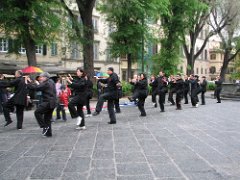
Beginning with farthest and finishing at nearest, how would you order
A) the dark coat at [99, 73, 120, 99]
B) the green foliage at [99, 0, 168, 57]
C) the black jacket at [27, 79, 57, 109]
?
1. the green foliage at [99, 0, 168, 57]
2. the dark coat at [99, 73, 120, 99]
3. the black jacket at [27, 79, 57, 109]

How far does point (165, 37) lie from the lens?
36125 mm

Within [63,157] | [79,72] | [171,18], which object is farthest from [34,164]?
[171,18]

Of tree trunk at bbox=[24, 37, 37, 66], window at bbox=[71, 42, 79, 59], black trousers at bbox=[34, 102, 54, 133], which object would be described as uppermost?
window at bbox=[71, 42, 79, 59]

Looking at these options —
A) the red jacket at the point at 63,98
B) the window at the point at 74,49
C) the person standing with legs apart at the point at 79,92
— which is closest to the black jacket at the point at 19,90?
the person standing with legs apart at the point at 79,92

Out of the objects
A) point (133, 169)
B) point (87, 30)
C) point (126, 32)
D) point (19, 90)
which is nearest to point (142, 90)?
point (19, 90)

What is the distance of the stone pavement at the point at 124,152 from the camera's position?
18.3ft

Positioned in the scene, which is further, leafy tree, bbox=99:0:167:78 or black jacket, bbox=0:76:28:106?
leafy tree, bbox=99:0:167:78

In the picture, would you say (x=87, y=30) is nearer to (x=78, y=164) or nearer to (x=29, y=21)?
(x=29, y=21)

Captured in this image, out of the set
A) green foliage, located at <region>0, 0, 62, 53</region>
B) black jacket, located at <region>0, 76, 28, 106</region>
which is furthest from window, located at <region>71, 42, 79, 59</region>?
black jacket, located at <region>0, 76, 28, 106</region>

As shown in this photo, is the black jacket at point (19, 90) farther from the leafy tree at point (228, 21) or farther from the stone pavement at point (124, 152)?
the leafy tree at point (228, 21)

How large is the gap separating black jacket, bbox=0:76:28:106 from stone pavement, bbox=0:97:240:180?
0.86 m

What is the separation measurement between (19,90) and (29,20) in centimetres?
1051

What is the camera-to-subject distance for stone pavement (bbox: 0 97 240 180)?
559cm

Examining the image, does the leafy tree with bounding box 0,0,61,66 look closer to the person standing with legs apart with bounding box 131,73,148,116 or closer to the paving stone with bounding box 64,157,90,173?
the person standing with legs apart with bounding box 131,73,148,116
